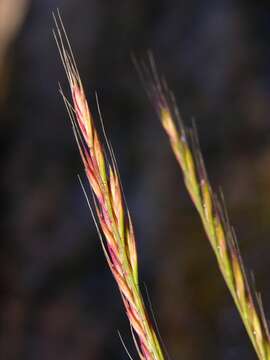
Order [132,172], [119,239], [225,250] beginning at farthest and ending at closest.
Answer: [132,172] < [225,250] < [119,239]

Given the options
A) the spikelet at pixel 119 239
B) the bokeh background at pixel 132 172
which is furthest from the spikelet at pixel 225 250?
the bokeh background at pixel 132 172

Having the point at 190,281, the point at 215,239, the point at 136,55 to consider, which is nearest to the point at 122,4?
the point at 136,55

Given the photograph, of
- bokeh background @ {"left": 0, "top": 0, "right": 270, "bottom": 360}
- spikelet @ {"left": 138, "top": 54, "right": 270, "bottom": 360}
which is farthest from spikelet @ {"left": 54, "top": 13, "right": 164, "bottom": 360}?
bokeh background @ {"left": 0, "top": 0, "right": 270, "bottom": 360}

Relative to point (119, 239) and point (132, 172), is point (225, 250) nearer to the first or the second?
point (119, 239)

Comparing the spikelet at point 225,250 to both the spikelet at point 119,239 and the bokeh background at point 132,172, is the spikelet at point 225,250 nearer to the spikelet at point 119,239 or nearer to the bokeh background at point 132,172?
the spikelet at point 119,239

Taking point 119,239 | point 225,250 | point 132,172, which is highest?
point 119,239

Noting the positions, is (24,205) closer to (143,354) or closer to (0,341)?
(0,341)

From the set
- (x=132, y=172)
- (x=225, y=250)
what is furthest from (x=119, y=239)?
(x=132, y=172)

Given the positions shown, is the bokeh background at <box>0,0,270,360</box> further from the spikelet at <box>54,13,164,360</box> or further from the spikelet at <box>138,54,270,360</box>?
the spikelet at <box>54,13,164,360</box>

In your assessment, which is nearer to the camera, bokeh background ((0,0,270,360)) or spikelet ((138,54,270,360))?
spikelet ((138,54,270,360))
